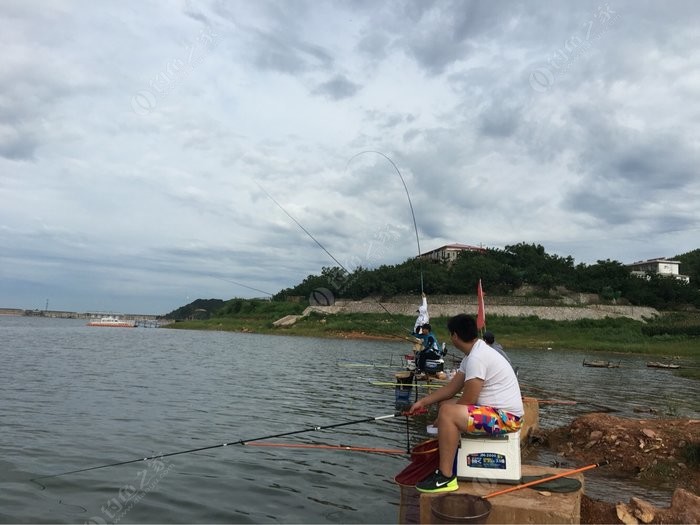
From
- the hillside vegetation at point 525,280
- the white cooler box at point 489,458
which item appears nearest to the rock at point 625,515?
the white cooler box at point 489,458

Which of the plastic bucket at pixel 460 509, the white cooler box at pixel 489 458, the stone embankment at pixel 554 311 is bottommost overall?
the plastic bucket at pixel 460 509

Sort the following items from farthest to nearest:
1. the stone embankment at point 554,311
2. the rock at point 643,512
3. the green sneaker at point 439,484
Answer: the stone embankment at point 554,311 → the rock at point 643,512 → the green sneaker at point 439,484

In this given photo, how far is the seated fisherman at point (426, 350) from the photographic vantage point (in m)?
13.8

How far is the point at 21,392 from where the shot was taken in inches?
587

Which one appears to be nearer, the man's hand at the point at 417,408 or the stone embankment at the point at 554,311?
the man's hand at the point at 417,408

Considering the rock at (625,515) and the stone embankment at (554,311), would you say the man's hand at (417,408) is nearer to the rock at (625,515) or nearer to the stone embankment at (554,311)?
the rock at (625,515)

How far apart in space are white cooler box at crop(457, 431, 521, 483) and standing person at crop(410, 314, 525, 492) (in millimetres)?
134

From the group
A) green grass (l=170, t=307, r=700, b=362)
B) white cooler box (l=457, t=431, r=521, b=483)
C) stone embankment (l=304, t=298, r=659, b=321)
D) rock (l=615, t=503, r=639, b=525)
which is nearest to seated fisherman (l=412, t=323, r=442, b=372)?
rock (l=615, t=503, r=639, b=525)

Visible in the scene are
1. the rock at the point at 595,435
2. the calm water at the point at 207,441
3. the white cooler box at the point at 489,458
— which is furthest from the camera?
the rock at the point at 595,435

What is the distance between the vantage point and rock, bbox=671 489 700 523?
4.96 metres

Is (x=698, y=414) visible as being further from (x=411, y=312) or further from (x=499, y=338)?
(x=411, y=312)

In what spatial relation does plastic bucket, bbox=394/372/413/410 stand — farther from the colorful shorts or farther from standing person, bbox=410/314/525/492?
the colorful shorts

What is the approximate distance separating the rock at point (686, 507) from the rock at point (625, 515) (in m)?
0.38

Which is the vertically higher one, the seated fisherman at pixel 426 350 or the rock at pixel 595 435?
the seated fisherman at pixel 426 350
